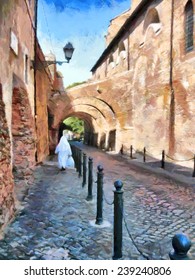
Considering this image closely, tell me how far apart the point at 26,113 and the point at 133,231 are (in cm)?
444

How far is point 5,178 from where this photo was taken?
472 centimetres

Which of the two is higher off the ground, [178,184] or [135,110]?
[135,110]

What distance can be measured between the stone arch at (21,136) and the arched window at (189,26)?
7594 mm

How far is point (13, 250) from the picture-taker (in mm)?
3746

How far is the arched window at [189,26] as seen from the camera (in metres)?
12.5

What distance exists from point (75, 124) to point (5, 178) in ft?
133

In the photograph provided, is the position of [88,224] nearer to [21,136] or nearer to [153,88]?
[21,136]

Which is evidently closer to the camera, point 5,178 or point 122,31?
point 5,178

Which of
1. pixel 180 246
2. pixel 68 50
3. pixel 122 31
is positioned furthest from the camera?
pixel 122 31

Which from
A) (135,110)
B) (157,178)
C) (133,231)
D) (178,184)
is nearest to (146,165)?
(157,178)

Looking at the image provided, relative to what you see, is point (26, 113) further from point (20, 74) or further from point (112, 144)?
point (112, 144)

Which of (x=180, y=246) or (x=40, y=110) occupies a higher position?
(x=40, y=110)

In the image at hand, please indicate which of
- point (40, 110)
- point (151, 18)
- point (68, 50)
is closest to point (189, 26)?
point (151, 18)

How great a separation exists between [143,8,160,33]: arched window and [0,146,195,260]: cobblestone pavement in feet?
35.0
